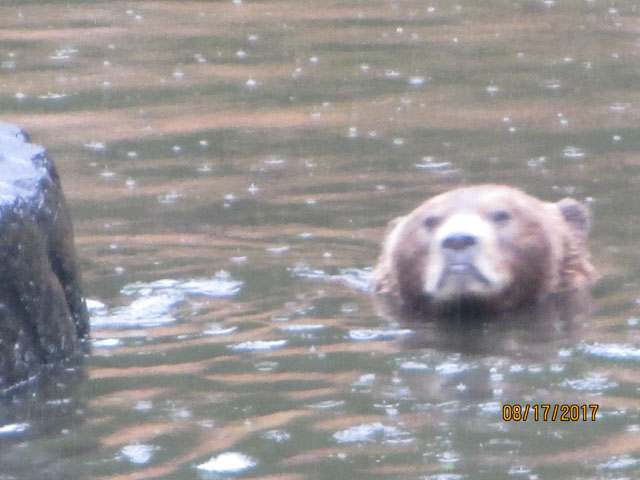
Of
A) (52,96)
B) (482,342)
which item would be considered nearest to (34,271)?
(482,342)

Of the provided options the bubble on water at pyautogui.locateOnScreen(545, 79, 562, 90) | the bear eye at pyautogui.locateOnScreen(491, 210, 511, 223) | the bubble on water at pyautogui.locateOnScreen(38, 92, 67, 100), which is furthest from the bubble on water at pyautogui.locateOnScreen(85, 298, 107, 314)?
the bubble on water at pyautogui.locateOnScreen(545, 79, 562, 90)

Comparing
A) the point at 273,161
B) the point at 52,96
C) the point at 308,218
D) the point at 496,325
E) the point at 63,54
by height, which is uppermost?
the point at 63,54

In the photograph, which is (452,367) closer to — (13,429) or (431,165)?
(13,429)

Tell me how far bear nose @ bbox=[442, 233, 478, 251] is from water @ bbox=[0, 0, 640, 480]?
44 cm

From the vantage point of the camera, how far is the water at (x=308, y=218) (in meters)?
5.47

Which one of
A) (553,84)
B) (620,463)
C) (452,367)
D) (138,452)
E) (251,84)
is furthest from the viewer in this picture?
(251,84)

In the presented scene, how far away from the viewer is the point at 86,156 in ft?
36.1

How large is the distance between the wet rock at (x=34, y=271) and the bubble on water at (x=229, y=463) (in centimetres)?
138

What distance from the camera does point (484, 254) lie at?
23.2 feet

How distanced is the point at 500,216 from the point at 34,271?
2476 millimetres

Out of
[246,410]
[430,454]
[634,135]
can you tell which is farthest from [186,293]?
[634,135]

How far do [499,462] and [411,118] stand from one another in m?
7.20

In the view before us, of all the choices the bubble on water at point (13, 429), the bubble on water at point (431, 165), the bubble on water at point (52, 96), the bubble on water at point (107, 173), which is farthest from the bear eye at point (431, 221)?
the bubble on water at point (52, 96)

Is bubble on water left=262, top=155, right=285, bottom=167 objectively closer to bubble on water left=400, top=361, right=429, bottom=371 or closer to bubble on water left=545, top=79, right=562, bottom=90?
bubble on water left=545, top=79, right=562, bottom=90
